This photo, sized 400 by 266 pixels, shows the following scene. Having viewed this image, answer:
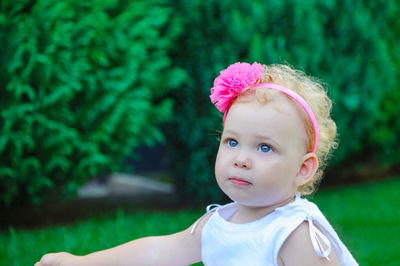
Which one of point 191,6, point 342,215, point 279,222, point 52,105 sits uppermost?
point 191,6

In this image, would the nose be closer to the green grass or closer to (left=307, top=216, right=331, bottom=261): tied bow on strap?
(left=307, top=216, right=331, bottom=261): tied bow on strap

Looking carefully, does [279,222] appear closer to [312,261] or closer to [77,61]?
[312,261]

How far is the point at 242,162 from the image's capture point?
6.88 feet

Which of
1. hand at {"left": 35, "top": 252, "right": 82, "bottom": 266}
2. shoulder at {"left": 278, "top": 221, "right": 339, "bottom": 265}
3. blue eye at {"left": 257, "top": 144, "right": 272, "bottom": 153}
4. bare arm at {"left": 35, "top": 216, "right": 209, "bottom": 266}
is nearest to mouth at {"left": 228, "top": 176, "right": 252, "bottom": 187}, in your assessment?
blue eye at {"left": 257, "top": 144, "right": 272, "bottom": 153}

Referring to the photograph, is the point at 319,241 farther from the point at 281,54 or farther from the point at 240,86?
the point at 281,54

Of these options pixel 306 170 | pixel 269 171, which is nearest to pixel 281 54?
pixel 306 170

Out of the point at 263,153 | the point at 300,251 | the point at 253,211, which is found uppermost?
the point at 263,153

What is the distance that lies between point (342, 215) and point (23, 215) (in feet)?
9.66

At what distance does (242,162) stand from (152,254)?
669mm

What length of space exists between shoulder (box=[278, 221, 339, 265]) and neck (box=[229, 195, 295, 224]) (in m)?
0.14

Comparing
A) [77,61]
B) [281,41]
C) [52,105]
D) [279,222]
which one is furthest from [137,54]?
[279,222]

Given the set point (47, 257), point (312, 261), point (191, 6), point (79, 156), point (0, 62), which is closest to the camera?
point (312, 261)

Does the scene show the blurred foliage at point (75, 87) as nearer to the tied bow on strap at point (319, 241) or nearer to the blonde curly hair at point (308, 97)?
the blonde curly hair at point (308, 97)

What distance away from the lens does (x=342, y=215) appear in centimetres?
519
